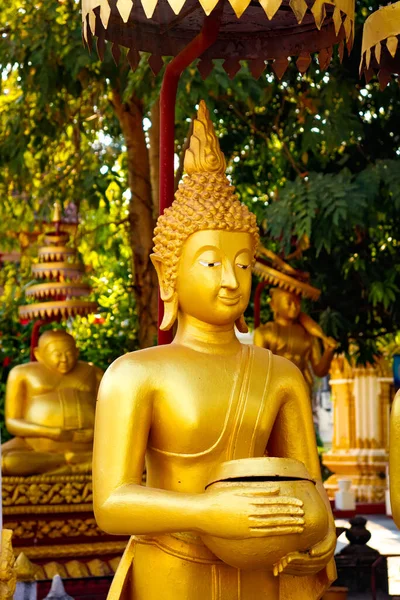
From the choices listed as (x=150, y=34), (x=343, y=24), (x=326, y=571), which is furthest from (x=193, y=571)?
(x=150, y=34)

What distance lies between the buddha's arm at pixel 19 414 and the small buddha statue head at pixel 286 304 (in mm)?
1856

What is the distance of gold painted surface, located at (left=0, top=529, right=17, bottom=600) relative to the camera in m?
3.31

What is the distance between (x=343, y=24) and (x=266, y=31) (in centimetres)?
75

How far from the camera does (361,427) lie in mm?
17922

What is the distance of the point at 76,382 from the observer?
809cm

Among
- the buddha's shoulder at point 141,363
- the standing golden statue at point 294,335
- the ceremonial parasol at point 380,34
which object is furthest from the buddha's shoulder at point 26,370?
the buddha's shoulder at point 141,363

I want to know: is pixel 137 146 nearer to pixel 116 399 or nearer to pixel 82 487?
pixel 82 487

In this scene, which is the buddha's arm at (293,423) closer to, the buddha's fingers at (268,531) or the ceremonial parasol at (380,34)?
the buddha's fingers at (268,531)

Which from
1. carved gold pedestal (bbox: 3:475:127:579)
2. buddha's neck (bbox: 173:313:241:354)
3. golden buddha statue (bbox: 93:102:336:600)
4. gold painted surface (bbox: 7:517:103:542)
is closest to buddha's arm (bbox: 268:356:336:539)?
golden buddha statue (bbox: 93:102:336:600)

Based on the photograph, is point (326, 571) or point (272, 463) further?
point (326, 571)

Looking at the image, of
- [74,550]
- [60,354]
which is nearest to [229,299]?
[74,550]

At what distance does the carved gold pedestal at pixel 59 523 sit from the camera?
24.6ft

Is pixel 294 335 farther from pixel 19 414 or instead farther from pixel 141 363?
pixel 141 363

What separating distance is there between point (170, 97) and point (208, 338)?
90 cm
